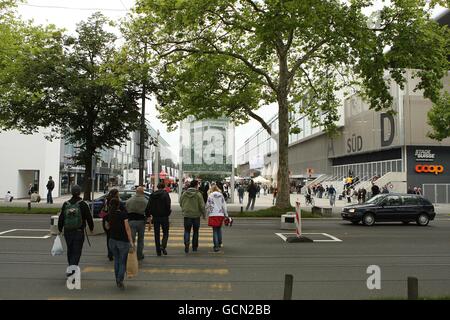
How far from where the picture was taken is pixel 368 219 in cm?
2069

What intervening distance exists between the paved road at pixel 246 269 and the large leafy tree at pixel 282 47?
749 centimetres

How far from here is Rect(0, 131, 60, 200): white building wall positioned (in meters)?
39.5

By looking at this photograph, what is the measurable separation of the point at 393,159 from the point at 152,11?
32.0 m

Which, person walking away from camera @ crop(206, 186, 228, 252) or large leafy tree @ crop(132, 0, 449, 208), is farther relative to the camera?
large leafy tree @ crop(132, 0, 449, 208)

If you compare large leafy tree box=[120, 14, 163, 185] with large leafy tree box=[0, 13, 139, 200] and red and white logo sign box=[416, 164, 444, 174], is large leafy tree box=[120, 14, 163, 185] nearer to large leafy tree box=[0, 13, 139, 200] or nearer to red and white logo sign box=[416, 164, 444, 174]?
large leafy tree box=[0, 13, 139, 200]

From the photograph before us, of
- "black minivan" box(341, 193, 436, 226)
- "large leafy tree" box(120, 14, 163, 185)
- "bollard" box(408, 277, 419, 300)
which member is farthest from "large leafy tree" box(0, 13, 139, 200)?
"bollard" box(408, 277, 419, 300)

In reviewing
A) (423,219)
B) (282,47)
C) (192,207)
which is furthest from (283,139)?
(192,207)

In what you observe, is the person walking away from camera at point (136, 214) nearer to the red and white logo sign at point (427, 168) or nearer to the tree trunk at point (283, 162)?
the tree trunk at point (283, 162)

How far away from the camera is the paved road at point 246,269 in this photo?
788 centimetres

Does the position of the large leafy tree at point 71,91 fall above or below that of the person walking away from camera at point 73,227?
above

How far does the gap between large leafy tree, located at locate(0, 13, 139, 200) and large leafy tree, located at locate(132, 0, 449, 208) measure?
3.12 m

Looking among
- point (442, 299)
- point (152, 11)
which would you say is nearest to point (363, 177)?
point (152, 11)

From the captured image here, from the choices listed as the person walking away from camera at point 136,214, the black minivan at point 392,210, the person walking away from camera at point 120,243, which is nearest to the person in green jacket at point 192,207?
the person walking away from camera at point 136,214
